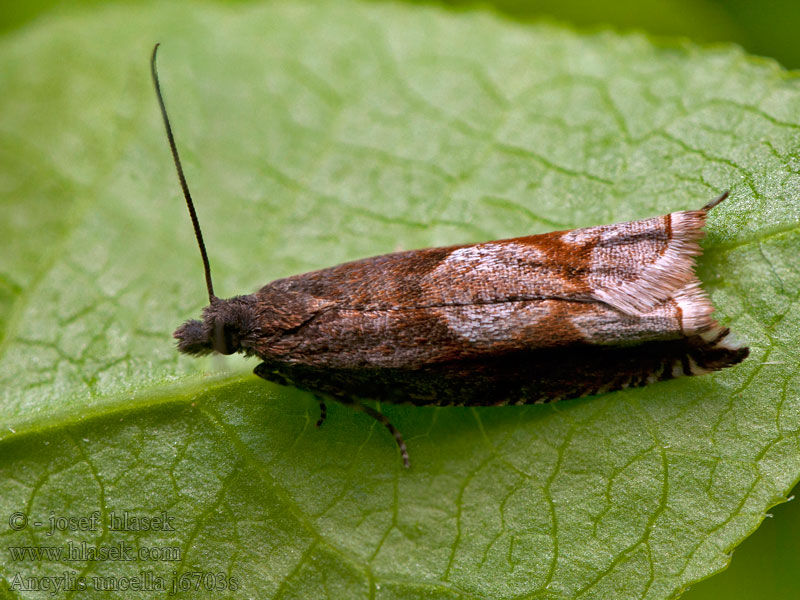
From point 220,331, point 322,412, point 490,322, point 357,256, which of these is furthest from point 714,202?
point 220,331

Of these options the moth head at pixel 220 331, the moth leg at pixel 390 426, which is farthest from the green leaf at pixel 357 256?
the moth head at pixel 220 331

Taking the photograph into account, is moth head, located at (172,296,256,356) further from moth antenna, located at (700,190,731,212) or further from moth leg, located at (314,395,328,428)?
moth antenna, located at (700,190,731,212)

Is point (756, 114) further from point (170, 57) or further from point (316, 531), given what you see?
point (170, 57)

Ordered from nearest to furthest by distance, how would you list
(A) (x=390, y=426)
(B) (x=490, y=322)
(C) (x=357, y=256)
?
(B) (x=490, y=322) < (A) (x=390, y=426) < (C) (x=357, y=256)

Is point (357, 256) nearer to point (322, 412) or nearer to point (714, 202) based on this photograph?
point (322, 412)

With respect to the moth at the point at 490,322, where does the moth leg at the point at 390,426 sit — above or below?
below

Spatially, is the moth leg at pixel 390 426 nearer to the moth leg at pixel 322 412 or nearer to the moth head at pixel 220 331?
the moth leg at pixel 322 412
